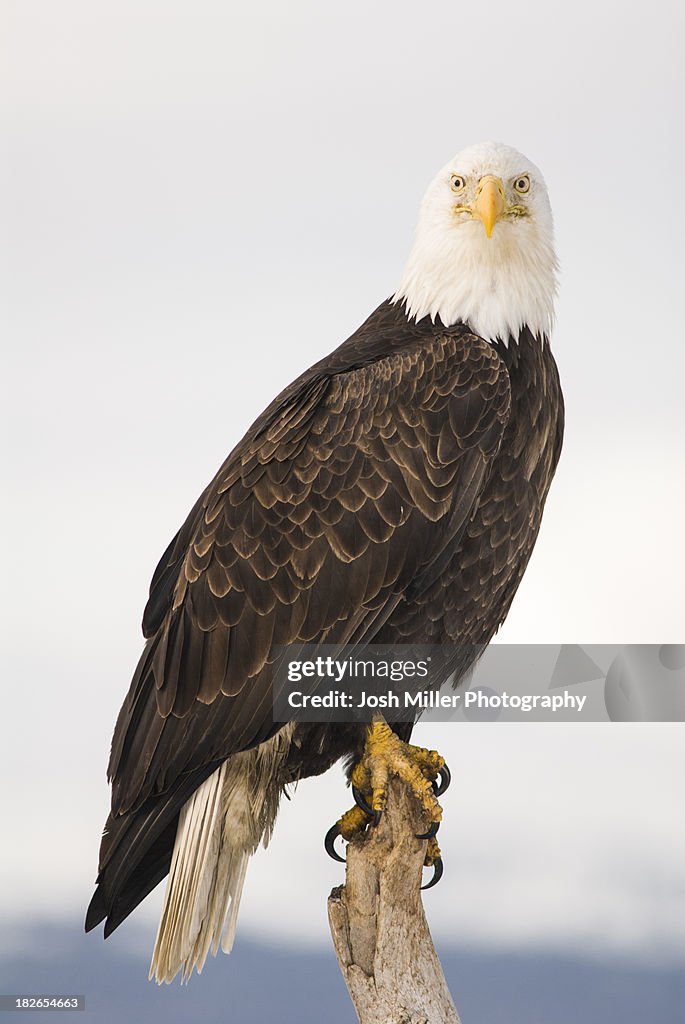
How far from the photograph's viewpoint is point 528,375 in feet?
11.3

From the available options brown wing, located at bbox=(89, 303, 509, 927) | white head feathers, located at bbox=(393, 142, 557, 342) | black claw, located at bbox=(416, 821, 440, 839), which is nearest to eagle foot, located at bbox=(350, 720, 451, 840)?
black claw, located at bbox=(416, 821, 440, 839)

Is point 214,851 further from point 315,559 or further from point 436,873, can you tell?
point 315,559

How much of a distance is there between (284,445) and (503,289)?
715 millimetres

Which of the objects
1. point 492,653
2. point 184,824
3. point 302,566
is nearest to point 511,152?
point 302,566

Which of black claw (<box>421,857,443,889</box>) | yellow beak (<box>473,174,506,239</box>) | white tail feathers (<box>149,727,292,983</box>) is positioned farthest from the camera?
black claw (<box>421,857,443,889</box>)

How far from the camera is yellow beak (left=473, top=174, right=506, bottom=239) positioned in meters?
3.34

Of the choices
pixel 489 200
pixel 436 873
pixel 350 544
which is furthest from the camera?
pixel 436 873

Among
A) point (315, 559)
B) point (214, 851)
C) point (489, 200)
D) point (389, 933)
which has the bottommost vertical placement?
point (389, 933)

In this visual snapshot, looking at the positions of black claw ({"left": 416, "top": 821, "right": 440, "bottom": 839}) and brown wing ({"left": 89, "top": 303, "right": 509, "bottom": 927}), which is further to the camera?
black claw ({"left": 416, "top": 821, "right": 440, "bottom": 839})

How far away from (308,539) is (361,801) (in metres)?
0.74

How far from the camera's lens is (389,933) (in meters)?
3.26

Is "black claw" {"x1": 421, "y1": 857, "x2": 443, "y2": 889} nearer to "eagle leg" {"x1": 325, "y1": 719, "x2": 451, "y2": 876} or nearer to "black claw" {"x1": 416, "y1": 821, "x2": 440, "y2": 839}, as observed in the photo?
"eagle leg" {"x1": 325, "y1": 719, "x2": 451, "y2": 876}

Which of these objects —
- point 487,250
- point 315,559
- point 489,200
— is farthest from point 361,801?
point 489,200

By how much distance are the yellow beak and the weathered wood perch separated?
151cm
